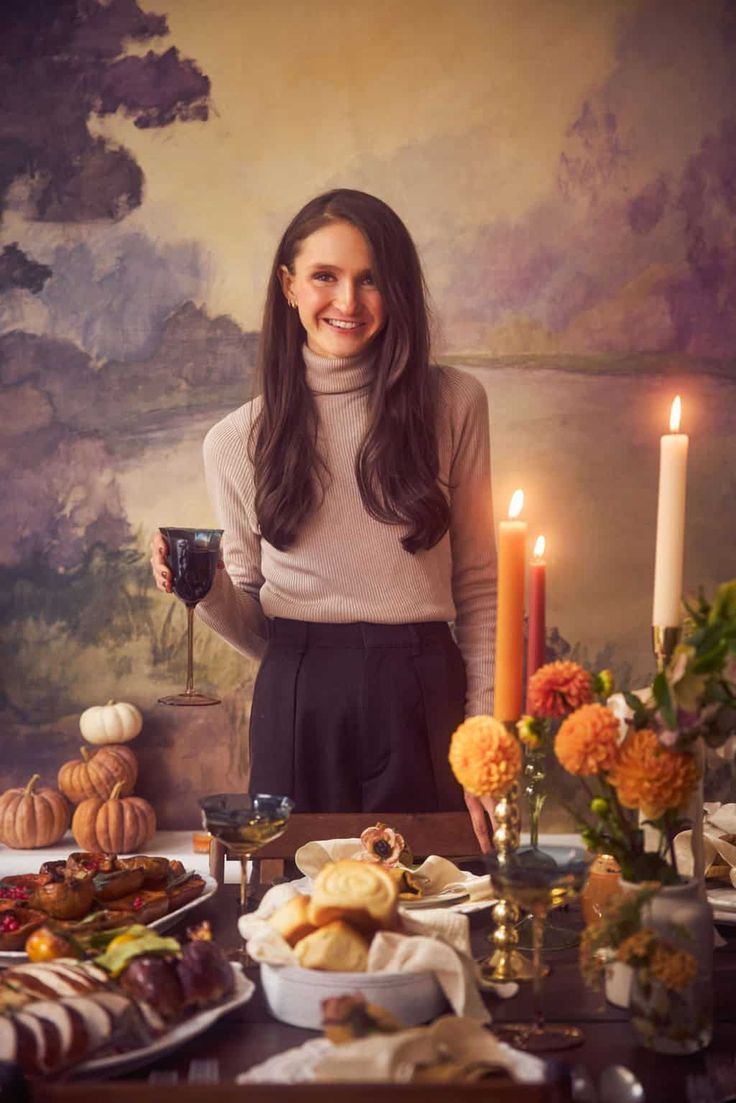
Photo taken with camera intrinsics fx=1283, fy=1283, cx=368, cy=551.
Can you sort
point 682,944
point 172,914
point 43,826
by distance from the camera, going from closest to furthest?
point 682,944 < point 172,914 < point 43,826

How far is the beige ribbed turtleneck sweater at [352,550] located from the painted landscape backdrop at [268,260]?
136 cm

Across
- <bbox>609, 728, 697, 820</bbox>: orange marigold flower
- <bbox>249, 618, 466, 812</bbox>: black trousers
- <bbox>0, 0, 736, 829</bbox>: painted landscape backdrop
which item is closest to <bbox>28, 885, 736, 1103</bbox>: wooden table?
<bbox>609, 728, 697, 820</bbox>: orange marigold flower

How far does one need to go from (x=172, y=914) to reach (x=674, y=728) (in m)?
0.66

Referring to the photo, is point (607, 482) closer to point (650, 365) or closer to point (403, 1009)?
point (650, 365)

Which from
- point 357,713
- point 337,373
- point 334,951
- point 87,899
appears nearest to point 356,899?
point 334,951

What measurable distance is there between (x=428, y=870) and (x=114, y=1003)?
651 millimetres

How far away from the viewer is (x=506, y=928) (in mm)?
1426

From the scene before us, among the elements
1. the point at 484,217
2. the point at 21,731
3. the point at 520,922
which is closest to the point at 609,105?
the point at 484,217

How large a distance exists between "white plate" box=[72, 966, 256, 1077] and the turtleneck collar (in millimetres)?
1727

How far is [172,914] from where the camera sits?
5.00 ft

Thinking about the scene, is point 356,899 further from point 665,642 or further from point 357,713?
point 357,713

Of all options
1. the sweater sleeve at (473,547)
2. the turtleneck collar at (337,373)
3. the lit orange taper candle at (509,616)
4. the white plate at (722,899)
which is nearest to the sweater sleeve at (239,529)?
the turtleneck collar at (337,373)

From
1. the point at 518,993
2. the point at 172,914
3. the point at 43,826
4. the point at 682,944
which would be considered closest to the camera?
the point at 682,944

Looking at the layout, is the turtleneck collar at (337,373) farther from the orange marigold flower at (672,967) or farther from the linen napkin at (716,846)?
the orange marigold flower at (672,967)
